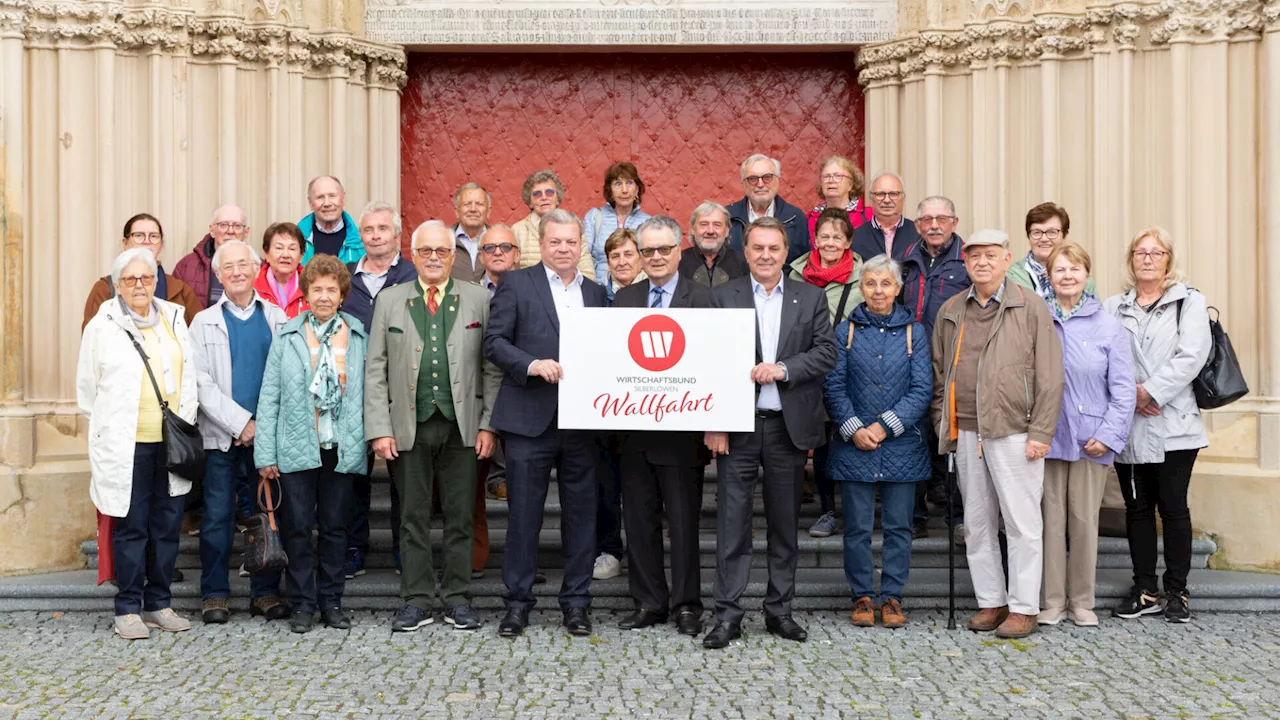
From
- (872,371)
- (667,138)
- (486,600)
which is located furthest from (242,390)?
(667,138)

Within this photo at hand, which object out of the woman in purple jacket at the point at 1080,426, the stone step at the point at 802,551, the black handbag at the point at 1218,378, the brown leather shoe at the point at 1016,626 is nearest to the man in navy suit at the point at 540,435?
the stone step at the point at 802,551

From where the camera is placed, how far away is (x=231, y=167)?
9070 millimetres

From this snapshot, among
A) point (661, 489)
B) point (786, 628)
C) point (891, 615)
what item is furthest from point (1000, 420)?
point (661, 489)

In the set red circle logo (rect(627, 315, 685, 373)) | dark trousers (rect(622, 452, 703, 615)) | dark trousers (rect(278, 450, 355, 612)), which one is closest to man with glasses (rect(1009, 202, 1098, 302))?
red circle logo (rect(627, 315, 685, 373))

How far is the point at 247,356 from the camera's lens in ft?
23.2

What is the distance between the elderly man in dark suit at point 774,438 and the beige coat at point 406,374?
1202 millimetres

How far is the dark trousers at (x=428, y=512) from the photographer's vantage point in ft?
22.4

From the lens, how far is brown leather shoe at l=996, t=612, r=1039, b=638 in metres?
6.62

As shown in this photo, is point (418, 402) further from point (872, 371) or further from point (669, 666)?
point (872, 371)

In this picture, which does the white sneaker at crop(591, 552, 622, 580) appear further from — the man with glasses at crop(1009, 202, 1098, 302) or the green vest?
the man with glasses at crop(1009, 202, 1098, 302)

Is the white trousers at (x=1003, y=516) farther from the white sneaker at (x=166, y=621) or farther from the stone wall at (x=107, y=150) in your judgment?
the stone wall at (x=107, y=150)

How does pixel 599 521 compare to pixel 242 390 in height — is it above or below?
below

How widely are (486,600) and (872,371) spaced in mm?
2380

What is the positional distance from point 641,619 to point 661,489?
662 millimetres
